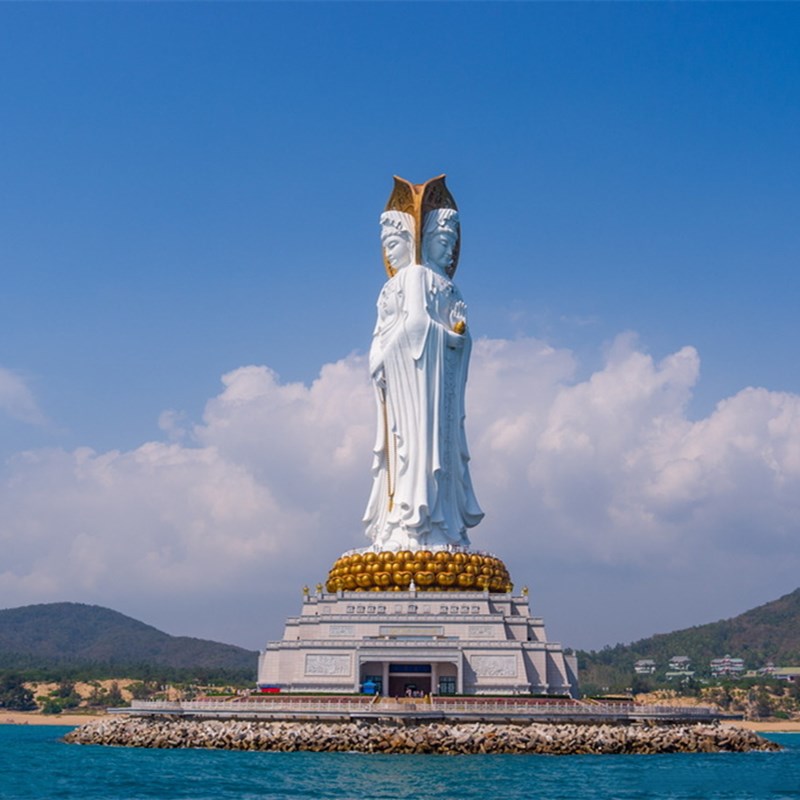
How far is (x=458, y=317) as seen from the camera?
39656 mm

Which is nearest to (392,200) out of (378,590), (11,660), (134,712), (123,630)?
(378,590)

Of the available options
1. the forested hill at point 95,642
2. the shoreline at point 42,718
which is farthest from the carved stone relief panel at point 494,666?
the forested hill at point 95,642

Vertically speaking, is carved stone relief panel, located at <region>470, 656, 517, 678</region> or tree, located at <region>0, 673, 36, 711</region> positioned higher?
tree, located at <region>0, 673, 36, 711</region>

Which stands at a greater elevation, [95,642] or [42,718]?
[95,642]

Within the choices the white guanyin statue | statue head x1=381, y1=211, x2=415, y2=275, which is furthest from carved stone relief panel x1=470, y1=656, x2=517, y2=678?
statue head x1=381, y1=211, x2=415, y2=275

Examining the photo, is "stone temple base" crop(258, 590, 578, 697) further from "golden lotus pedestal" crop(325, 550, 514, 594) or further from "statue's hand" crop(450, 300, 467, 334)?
"statue's hand" crop(450, 300, 467, 334)

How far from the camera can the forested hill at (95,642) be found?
12544 cm

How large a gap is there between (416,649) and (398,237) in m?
14.2

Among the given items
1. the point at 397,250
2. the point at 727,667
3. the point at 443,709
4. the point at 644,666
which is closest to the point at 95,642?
the point at 644,666

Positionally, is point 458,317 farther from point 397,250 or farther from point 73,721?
point 73,721

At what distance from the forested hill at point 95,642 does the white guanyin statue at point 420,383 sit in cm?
7926

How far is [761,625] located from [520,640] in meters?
84.7

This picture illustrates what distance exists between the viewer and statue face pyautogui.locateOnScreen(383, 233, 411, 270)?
40312 mm

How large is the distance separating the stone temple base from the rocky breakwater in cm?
461
